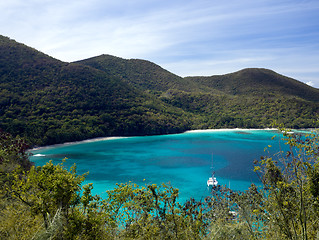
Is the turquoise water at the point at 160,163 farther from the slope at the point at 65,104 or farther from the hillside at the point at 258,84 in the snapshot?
the hillside at the point at 258,84

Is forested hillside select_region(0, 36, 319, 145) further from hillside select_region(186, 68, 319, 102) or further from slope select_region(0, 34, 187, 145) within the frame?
hillside select_region(186, 68, 319, 102)

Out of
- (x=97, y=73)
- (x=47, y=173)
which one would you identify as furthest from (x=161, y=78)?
(x=47, y=173)

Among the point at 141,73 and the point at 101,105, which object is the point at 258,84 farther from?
the point at 101,105

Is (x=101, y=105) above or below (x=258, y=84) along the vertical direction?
below

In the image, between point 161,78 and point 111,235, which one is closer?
point 111,235

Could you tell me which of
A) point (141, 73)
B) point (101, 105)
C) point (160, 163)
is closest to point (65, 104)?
point (101, 105)

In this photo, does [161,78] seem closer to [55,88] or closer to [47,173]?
[55,88]
